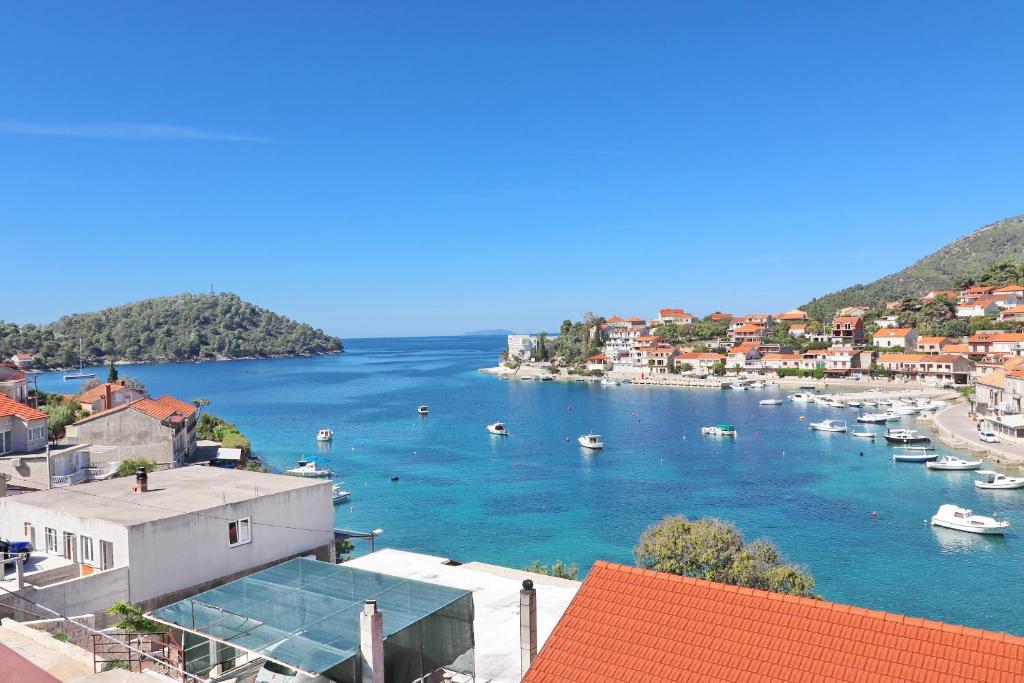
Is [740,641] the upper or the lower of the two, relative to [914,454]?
upper

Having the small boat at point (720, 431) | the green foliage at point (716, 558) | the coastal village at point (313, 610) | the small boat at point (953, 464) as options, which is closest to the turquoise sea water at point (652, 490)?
the small boat at point (953, 464)

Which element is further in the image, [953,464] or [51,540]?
[953,464]

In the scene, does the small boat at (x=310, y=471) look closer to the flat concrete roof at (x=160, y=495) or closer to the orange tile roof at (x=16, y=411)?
the orange tile roof at (x=16, y=411)

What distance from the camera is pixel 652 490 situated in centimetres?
4388

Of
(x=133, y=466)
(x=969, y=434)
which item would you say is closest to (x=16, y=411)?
(x=133, y=466)

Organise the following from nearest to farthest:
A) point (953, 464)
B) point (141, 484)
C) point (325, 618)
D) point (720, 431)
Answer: point (325, 618) < point (141, 484) < point (953, 464) < point (720, 431)

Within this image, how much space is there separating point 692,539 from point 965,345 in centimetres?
10169

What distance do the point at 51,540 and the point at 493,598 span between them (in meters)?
10.1

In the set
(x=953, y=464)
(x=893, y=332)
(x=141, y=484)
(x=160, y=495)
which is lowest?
(x=953, y=464)

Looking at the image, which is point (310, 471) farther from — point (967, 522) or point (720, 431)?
point (967, 522)

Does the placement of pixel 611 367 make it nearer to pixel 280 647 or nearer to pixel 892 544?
pixel 892 544

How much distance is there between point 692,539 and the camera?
68.0ft

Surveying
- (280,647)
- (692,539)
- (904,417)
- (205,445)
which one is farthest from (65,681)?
(904,417)

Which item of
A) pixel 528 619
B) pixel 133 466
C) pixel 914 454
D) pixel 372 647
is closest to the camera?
pixel 372 647
